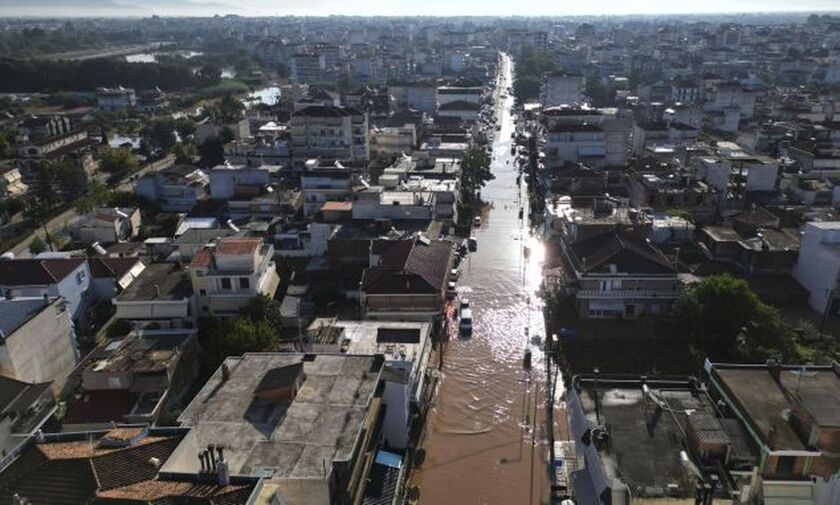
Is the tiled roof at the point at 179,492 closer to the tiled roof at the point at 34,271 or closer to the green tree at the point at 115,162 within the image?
the tiled roof at the point at 34,271

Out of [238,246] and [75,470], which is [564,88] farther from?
[75,470]

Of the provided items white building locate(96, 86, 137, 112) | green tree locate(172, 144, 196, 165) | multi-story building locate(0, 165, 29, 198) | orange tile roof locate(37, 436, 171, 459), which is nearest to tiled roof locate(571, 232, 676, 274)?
orange tile roof locate(37, 436, 171, 459)

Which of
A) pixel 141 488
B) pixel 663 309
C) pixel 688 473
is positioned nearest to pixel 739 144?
pixel 663 309

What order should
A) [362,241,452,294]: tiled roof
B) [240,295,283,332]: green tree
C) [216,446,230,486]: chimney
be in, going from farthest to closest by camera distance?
[362,241,452,294]: tiled roof, [240,295,283,332]: green tree, [216,446,230,486]: chimney

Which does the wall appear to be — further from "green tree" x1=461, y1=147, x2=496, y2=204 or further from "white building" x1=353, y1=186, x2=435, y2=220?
"green tree" x1=461, y1=147, x2=496, y2=204

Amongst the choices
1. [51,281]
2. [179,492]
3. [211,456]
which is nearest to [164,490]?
[179,492]

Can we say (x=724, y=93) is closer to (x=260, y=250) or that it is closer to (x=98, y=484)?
(x=260, y=250)

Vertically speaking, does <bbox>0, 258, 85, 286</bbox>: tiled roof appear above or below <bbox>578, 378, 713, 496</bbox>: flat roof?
below
